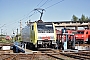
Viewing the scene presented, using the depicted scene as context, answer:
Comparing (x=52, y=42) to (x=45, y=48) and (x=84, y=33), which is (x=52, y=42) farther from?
(x=84, y=33)

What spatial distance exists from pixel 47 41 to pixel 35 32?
1.55m

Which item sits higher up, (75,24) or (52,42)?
(75,24)

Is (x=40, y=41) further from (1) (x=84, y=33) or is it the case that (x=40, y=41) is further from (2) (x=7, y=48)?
(1) (x=84, y=33)

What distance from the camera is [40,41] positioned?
22359 mm

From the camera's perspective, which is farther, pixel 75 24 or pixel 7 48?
pixel 75 24

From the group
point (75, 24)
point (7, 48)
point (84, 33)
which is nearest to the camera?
point (7, 48)

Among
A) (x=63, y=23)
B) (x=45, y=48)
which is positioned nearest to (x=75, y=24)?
(x=63, y=23)

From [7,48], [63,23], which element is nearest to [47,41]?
[7,48]

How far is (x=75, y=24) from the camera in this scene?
224ft

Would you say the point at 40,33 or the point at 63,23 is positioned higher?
the point at 63,23

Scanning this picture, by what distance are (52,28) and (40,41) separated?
2054mm

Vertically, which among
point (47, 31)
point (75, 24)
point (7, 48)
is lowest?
point (7, 48)

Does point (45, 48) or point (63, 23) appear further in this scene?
point (63, 23)

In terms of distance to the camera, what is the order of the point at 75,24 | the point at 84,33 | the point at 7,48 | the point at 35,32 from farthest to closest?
the point at 75,24 < the point at 84,33 < the point at 7,48 < the point at 35,32
